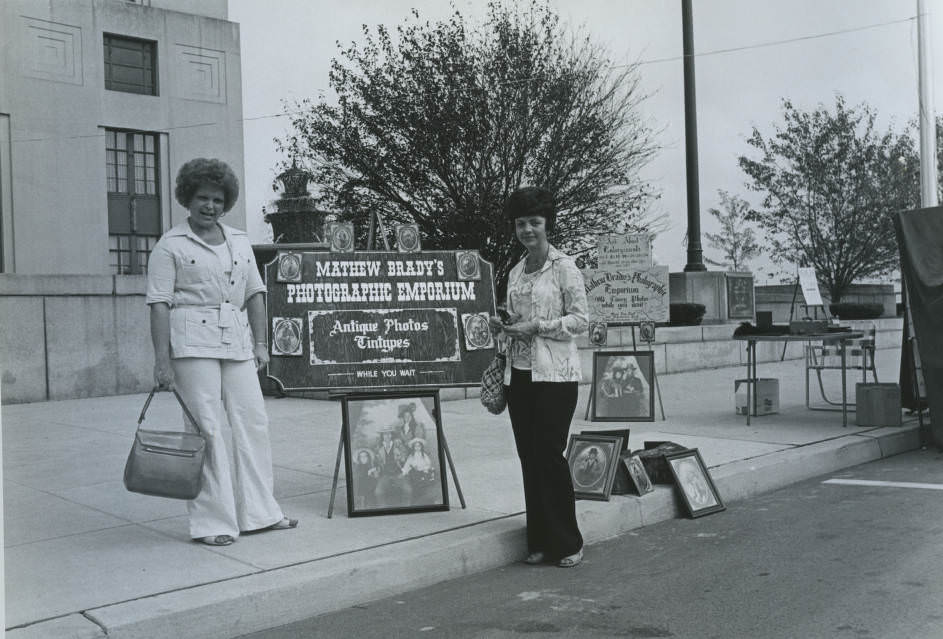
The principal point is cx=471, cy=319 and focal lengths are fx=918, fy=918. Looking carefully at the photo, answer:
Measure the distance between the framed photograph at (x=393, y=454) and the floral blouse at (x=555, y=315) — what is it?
1003mm

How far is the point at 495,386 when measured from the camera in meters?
5.34

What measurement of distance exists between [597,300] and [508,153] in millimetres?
8897

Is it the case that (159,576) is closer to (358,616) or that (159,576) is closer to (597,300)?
(358,616)

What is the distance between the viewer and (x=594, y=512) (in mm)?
5910

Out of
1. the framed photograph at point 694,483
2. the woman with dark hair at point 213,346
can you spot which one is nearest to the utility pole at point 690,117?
the framed photograph at point 694,483

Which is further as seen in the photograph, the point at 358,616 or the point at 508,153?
the point at 508,153

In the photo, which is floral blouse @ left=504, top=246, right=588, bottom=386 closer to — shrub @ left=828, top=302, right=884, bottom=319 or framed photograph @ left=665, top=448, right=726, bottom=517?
framed photograph @ left=665, top=448, right=726, bottom=517

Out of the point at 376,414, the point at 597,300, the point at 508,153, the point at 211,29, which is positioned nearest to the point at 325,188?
the point at 508,153

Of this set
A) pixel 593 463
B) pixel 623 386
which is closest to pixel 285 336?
pixel 593 463

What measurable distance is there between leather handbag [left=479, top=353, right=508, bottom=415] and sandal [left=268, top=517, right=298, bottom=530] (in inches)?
53.9

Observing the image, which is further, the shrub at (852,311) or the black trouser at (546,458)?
the shrub at (852,311)

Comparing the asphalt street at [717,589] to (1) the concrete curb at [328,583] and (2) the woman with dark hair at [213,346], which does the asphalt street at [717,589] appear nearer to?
(1) the concrete curb at [328,583]

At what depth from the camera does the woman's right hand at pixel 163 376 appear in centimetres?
492

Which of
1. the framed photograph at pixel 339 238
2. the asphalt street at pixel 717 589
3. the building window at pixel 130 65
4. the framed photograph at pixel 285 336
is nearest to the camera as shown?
the asphalt street at pixel 717 589
